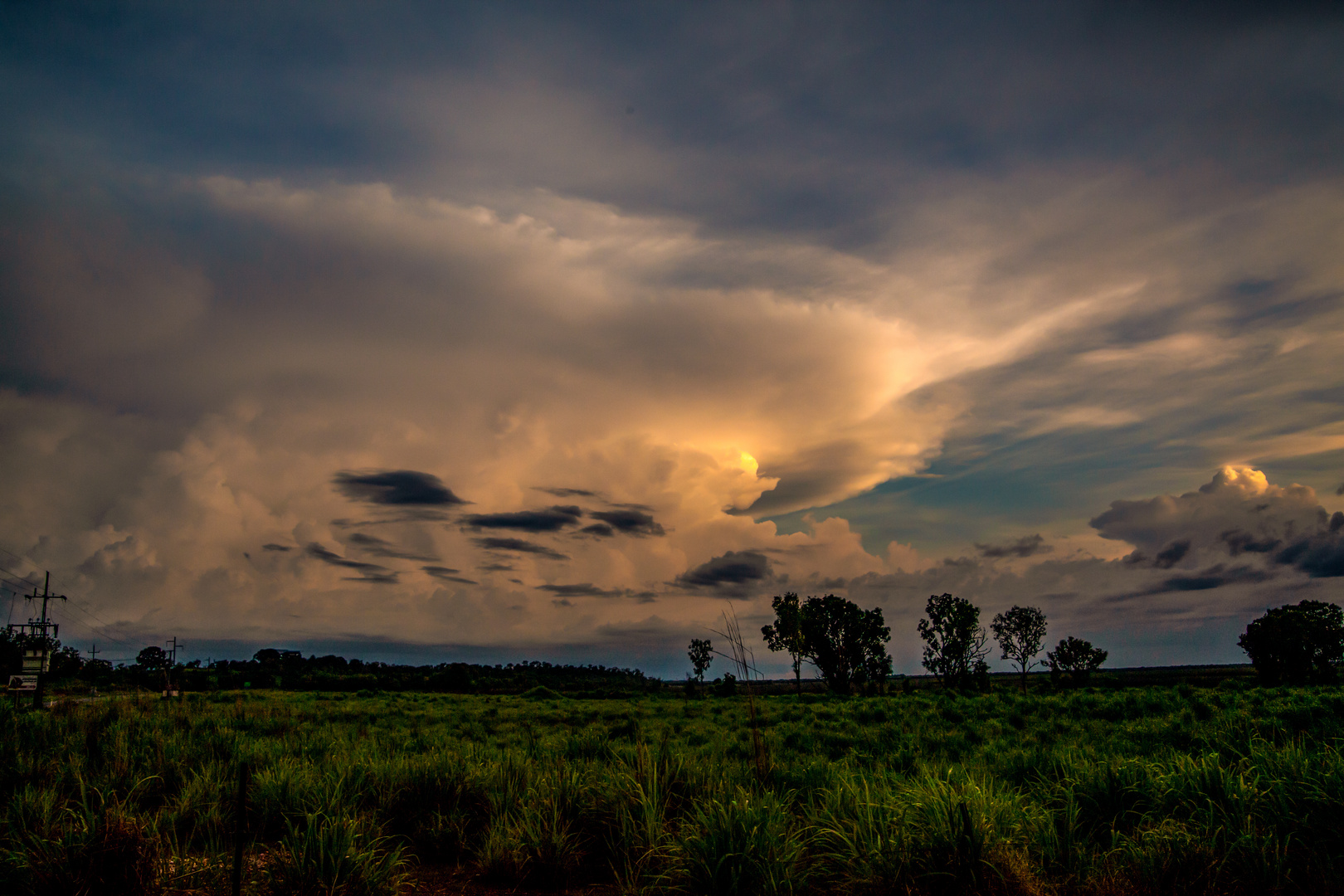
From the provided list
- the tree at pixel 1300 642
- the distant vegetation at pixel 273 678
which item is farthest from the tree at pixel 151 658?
the tree at pixel 1300 642

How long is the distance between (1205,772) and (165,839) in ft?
34.4

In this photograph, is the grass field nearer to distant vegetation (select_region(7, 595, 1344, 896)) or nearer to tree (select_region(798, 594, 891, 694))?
distant vegetation (select_region(7, 595, 1344, 896))

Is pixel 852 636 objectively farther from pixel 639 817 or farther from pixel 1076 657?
pixel 639 817

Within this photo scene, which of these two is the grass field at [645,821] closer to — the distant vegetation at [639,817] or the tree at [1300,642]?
the distant vegetation at [639,817]

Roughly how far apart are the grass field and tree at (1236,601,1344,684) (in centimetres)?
7904

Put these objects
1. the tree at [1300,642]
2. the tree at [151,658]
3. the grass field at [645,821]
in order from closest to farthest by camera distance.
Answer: the grass field at [645,821] → the tree at [1300,642] → the tree at [151,658]

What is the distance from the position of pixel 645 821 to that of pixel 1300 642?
9123cm

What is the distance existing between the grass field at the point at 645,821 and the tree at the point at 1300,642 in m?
79.0

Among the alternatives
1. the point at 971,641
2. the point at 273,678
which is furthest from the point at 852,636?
the point at 273,678

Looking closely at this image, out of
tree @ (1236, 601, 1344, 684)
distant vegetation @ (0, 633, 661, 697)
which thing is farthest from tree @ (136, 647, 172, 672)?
tree @ (1236, 601, 1344, 684)

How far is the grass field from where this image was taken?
5.77 meters

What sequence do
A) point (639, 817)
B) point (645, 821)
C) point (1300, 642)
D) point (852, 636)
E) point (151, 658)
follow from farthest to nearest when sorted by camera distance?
point (151, 658) < point (852, 636) < point (1300, 642) < point (639, 817) < point (645, 821)

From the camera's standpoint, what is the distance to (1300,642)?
233ft

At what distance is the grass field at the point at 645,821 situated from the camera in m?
5.77
